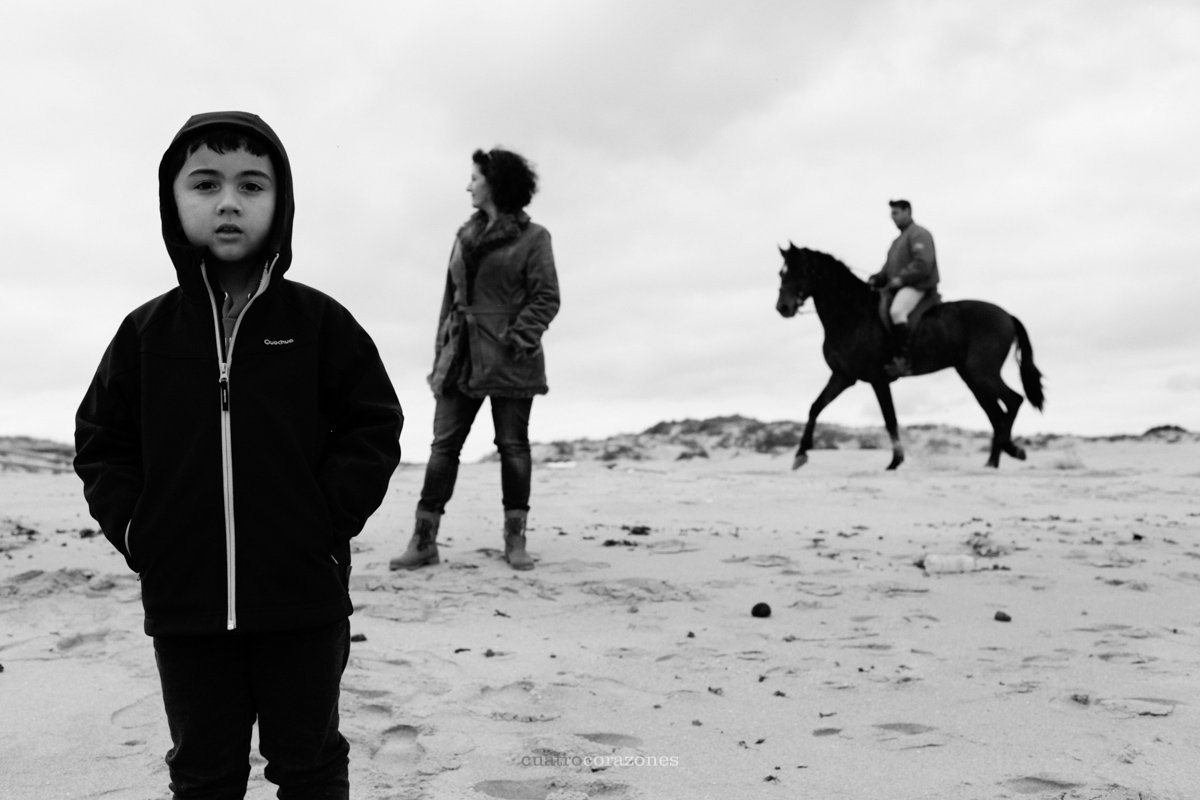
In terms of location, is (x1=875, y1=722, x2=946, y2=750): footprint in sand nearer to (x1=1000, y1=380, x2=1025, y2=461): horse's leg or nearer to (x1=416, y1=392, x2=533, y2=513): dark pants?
(x1=416, y1=392, x2=533, y2=513): dark pants

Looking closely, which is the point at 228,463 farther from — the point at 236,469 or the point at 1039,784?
the point at 1039,784

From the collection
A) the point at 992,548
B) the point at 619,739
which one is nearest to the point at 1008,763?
the point at 619,739

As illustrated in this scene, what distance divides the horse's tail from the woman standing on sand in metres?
9.32

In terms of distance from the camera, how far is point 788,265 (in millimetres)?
11852

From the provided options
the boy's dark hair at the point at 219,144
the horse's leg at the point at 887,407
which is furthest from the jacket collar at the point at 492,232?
the horse's leg at the point at 887,407

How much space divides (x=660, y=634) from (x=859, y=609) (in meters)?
0.95

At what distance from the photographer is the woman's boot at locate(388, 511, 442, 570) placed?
5.36 m

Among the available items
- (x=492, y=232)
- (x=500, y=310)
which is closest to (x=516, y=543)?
(x=500, y=310)

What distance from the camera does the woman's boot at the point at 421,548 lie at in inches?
211

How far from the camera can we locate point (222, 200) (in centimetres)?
212

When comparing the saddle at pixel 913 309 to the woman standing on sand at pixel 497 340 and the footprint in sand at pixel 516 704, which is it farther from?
the footprint in sand at pixel 516 704

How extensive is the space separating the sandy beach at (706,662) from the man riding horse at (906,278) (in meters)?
5.10

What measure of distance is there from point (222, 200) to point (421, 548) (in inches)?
137

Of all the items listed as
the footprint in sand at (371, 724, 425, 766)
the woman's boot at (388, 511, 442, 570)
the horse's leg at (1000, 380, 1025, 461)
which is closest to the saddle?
the horse's leg at (1000, 380, 1025, 461)
